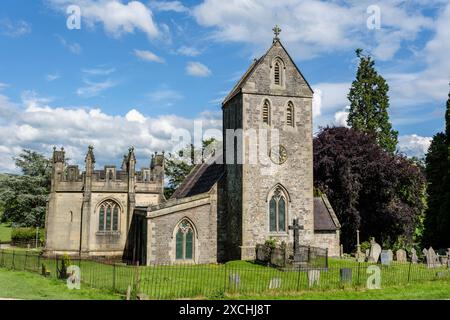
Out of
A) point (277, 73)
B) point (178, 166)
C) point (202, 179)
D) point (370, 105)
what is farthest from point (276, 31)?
point (178, 166)

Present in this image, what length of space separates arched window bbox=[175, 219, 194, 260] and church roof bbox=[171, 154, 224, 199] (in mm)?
3673

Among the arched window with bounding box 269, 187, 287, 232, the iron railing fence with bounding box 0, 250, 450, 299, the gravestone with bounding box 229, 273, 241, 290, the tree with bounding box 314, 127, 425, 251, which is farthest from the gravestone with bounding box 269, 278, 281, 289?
the tree with bounding box 314, 127, 425, 251

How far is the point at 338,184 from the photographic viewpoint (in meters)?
38.3

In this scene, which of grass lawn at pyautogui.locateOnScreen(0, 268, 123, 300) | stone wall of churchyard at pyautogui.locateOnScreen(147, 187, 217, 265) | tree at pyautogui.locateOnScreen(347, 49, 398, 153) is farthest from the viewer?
tree at pyautogui.locateOnScreen(347, 49, 398, 153)

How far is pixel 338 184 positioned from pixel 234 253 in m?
14.8

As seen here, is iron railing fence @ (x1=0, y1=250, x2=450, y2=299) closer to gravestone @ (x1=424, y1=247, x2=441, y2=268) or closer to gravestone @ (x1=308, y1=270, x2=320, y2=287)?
gravestone @ (x1=308, y1=270, x2=320, y2=287)

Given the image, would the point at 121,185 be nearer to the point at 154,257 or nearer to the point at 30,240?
the point at 154,257

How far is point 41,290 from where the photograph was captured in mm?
17203

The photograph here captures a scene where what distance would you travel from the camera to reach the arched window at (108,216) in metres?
36.0

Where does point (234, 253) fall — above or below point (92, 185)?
below

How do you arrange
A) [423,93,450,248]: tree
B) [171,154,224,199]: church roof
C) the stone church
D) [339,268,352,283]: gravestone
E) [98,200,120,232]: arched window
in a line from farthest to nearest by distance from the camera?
[98,200,120,232]: arched window
[423,93,450,248]: tree
[171,154,224,199]: church roof
the stone church
[339,268,352,283]: gravestone

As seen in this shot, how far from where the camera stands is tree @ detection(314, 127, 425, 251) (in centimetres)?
3756
